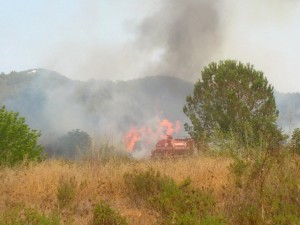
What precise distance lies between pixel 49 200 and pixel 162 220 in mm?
2529

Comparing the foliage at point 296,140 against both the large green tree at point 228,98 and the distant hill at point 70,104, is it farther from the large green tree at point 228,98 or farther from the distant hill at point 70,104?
the distant hill at point 70,104

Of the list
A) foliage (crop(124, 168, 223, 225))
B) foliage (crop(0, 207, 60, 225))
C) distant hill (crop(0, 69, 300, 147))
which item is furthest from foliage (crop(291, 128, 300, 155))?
distant hill (crop(0, 69, 300, 147))

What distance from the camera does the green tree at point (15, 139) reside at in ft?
43.7

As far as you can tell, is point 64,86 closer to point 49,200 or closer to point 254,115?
point 254,115

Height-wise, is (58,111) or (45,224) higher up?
(58,111)

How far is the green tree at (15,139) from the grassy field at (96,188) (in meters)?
6.05

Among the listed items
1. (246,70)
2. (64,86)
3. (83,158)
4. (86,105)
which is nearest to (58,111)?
(86,105)

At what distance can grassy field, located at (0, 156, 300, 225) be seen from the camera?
485 centimetres

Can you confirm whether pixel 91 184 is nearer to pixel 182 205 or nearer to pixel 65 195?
pixel 65 195

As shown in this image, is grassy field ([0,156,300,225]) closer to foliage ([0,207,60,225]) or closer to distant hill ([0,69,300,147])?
foliage ([0,207,60,225])

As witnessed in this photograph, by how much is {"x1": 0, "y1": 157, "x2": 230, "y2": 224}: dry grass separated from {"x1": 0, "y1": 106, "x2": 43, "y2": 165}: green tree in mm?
6034

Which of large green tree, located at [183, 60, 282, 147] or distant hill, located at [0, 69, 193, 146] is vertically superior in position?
distant hill, located at [0, 69, 193, 146]

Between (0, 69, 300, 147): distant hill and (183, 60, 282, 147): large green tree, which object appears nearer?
(183, 60, 282, 147): large green tree

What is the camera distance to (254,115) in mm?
27484
